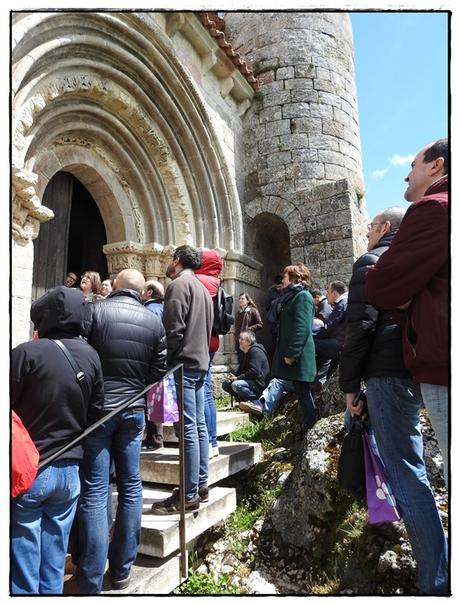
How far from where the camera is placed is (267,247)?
780 centimetres

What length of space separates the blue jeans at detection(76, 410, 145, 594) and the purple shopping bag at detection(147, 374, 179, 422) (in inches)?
18.9

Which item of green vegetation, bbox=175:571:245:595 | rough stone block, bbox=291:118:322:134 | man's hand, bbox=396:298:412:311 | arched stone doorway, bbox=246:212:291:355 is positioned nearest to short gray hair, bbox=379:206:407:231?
man's hand, bbox=396:298:412:311

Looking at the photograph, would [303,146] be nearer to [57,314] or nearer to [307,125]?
[307,125]

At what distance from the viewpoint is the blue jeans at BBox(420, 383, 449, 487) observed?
1.56 m

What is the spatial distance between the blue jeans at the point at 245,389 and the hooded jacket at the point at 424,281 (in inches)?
133

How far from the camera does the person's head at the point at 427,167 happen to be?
1835mm

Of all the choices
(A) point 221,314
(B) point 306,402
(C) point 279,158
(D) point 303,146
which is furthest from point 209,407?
(D) point 303,146

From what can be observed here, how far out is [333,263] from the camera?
6379 millimetres

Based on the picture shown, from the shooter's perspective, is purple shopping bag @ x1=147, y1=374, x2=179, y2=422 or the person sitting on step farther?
the person sitting on step

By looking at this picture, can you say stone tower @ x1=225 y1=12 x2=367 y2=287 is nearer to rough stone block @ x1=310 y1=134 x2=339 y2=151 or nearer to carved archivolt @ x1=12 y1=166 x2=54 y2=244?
rough stone block @ x1=310 y1=134 x2=339 y2=151

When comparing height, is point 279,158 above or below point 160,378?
above

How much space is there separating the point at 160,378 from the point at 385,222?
61.3 inches

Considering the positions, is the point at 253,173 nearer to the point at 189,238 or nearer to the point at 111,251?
the point at 189,238

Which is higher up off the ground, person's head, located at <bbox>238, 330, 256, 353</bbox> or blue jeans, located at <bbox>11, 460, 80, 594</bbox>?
person's head, located at <bbox>238, 330, 256, 353</bbox>
